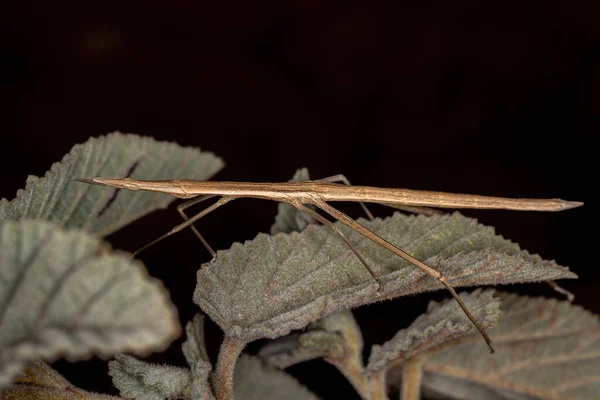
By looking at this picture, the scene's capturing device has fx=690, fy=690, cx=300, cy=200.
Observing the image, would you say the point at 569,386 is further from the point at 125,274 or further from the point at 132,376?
the point at 125,274

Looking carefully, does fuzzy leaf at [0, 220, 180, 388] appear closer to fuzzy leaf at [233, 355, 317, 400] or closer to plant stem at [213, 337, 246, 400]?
plant stem at [213, 337, 246, 400]

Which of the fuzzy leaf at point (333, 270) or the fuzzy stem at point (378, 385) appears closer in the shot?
the fuzzy leaf at point (333, 270)

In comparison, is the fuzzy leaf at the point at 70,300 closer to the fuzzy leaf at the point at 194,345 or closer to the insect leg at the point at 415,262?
the fuzzy leaf at the point at 194,345

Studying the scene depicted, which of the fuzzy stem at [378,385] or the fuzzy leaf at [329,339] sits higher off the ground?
the fuzzy leaf at [329,339]

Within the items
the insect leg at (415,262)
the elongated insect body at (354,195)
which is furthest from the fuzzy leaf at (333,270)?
the elongated insect body at (354,195)

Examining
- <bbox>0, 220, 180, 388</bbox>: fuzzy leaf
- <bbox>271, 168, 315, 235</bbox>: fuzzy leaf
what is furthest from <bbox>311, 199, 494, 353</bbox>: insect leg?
<bbox>0, 220, 180, 388</bbox>: fuzzy leaf
